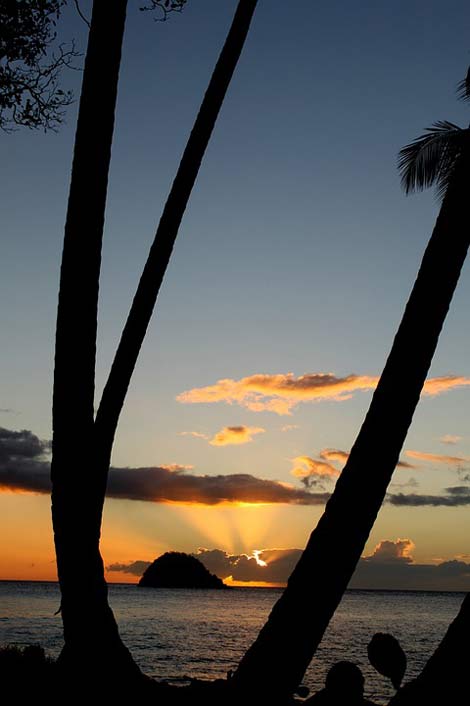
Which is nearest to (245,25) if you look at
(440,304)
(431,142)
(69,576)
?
(440,304)

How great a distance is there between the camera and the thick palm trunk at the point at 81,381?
5211 millimetres

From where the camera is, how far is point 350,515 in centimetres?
454

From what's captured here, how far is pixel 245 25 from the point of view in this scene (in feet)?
20.6

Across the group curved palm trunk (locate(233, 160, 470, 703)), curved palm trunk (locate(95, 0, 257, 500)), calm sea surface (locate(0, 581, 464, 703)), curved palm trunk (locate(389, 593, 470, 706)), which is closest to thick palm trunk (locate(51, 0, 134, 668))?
curved palm trunk (locate(95, 0, 257, 500))

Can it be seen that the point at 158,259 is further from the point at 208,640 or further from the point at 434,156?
the point at 208,640

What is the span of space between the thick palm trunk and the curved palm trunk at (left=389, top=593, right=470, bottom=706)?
97.5 inches

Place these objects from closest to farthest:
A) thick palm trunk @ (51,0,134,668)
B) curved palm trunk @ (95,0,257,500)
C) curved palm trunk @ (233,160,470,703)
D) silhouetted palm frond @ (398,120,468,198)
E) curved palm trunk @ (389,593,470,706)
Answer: curved palm trunk @ (389,593,470,706)
curved palm trunk @ (233,160,470,703)
thick palm trunk @ (51,0,134,668)
curved palm trunk @ (95,0,257,500)
silhouetted palm frond @ (398,120,468,198)

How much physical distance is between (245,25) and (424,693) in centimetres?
512

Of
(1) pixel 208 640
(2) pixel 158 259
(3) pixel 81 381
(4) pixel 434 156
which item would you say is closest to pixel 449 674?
(3) pixel 81 381

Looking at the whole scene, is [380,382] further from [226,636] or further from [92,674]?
[226,636]

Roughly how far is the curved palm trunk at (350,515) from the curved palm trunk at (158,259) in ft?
5.19

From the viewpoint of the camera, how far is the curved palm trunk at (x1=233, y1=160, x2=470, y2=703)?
4.54 meters

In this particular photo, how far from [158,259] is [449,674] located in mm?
3515

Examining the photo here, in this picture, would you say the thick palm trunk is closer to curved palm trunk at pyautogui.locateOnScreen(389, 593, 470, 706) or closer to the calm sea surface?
curved palm trunk at pyautogui.locateOnScreen(389, 593, 470, 706)
